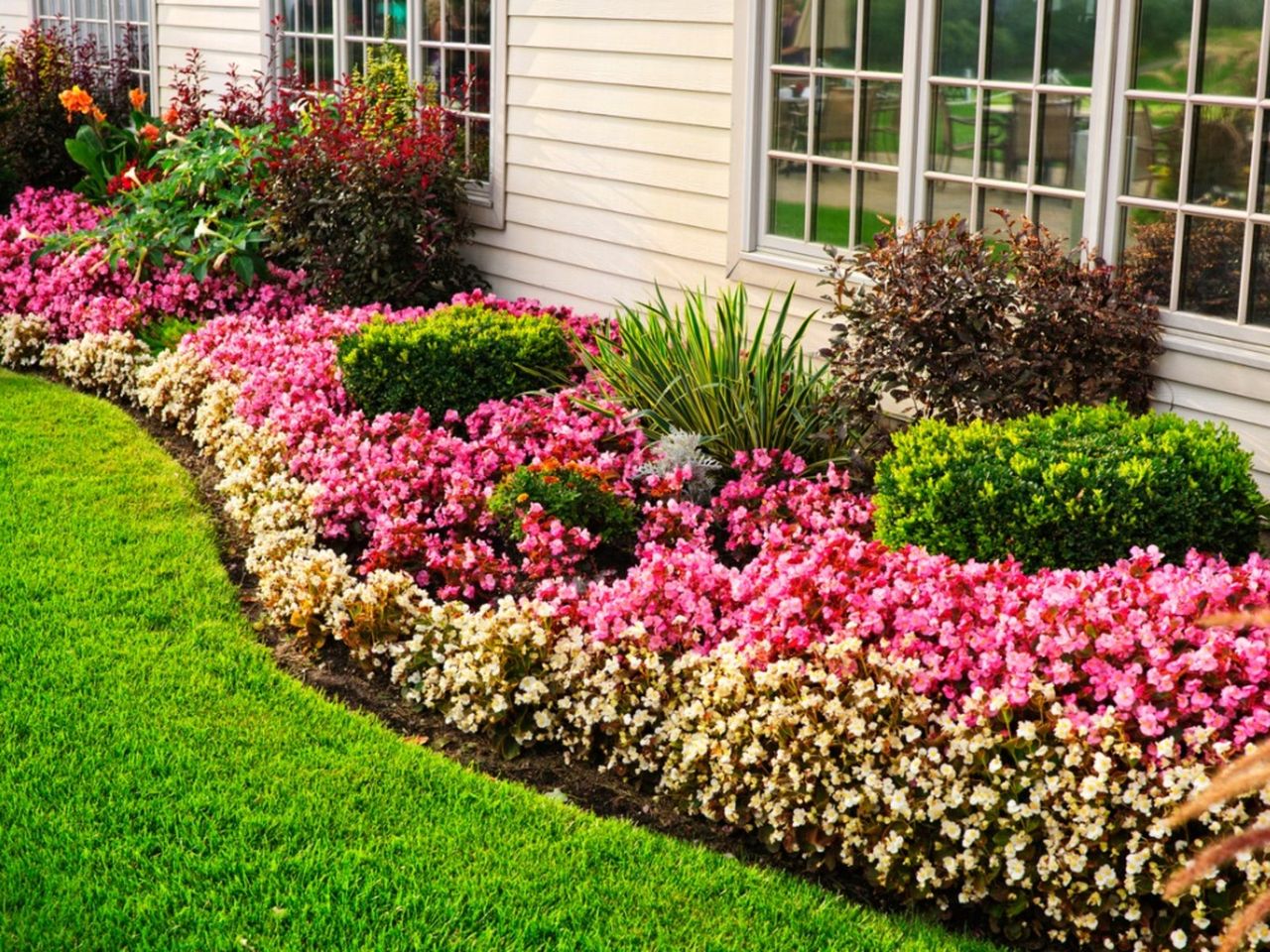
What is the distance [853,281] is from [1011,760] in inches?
132

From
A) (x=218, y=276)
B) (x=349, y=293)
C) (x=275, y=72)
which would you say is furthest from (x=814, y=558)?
(x=275, y=72)

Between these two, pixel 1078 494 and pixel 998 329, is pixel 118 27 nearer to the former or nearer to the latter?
pixel 998 329

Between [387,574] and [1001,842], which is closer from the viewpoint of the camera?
[1001,842]

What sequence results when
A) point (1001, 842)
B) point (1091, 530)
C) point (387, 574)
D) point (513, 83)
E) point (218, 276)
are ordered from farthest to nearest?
point (218, 276)
point (513, 83)
point (387, 574)
point (1091, 530)
point (1001, 842)

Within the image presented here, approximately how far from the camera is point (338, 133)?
28.9ft

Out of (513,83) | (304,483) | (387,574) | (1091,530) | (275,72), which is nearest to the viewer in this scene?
(1091,530)

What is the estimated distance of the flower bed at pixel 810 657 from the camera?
352cm

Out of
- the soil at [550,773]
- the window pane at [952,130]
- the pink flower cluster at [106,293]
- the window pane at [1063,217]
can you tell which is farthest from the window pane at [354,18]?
the window pane at [1063,217]

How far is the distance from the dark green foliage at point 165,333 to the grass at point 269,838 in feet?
11.7

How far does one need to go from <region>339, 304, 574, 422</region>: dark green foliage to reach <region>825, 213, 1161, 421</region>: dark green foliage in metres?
1.81

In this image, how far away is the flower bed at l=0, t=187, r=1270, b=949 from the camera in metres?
3.52

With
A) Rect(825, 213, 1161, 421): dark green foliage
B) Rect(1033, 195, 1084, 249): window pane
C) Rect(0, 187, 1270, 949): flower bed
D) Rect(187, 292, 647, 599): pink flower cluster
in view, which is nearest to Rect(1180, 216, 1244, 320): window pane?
Rect(825, 213, 1161, 421): dark green foliage

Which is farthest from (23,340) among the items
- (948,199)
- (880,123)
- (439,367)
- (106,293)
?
(948,199)

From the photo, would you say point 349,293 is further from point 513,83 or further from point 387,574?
point 387,574
